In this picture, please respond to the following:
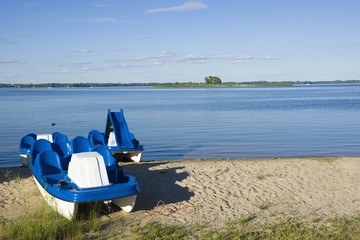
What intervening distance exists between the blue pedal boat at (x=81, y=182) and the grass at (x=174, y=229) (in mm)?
380

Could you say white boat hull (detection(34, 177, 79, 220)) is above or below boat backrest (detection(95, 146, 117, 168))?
A: below

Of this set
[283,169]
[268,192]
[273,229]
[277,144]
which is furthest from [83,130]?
[273,229]

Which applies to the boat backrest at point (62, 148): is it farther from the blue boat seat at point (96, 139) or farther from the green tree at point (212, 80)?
the green tree at point (212, 80)

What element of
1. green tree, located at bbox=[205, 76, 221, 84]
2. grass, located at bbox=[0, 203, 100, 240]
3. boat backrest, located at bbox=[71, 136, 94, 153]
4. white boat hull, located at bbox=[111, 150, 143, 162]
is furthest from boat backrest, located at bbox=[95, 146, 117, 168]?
green tree, located at bbox=[205, 76, 221, 84]

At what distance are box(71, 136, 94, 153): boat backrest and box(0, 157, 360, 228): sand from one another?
1342 millimetres

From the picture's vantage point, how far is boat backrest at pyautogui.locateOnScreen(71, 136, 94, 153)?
407 inches

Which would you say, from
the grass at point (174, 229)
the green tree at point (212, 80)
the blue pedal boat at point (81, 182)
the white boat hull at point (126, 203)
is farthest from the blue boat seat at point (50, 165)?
the green tree at point (212, 80)

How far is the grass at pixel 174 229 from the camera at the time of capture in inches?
271

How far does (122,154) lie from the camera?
1334 cm

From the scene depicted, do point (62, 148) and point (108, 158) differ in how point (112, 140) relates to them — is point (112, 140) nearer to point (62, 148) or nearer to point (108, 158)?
point (62, 148)

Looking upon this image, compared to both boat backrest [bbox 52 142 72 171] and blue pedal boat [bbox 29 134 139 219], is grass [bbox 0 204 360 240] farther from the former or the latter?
boat backrest [bbox 52 142 72 171]

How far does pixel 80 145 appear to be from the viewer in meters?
10.4

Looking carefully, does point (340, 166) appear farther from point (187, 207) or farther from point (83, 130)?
point (83, 130)

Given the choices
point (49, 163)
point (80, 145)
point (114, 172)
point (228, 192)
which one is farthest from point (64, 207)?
point (228, 192)
